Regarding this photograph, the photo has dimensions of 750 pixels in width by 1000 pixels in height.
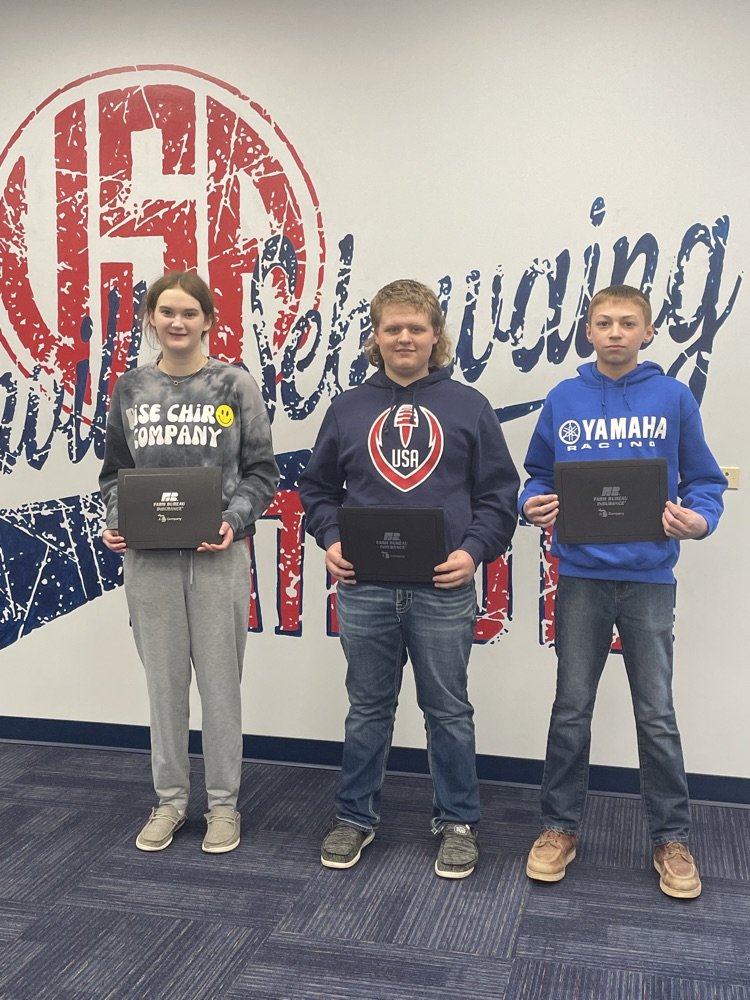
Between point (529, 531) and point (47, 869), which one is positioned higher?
point (529, 531)

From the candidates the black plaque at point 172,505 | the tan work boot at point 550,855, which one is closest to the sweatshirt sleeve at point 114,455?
the black plaque at point 172,505

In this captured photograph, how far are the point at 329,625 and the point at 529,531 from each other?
770 millimetres

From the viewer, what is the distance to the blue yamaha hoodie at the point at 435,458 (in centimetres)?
254

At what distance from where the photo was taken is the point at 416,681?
263cm

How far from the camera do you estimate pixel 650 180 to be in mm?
3004

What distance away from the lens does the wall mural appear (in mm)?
3154

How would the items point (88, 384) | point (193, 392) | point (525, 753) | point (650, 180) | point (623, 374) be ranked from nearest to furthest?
point (623, 374) → point (193, 392) → point (650, 180) → point (525, 753) → point (88, 384)

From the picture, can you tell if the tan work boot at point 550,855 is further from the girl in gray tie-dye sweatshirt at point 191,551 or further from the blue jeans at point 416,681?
the girl in gray tie-dye sweatshirt at point 191,551

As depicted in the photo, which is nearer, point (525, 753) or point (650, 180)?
point (650, 180)

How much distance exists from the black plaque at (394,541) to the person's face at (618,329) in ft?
1.93

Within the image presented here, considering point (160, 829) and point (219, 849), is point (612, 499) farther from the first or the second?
point (160, 829)

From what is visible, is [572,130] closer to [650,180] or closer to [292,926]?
[650,180]

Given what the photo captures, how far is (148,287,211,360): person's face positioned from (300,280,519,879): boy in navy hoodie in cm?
44

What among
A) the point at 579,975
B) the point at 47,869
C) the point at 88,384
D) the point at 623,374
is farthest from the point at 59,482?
the point at 579,975
